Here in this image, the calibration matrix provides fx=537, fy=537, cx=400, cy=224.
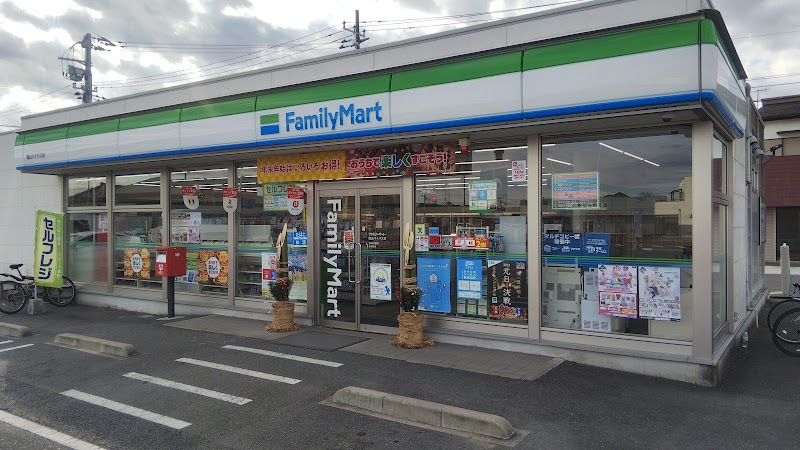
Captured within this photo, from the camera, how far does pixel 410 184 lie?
27.9 ft

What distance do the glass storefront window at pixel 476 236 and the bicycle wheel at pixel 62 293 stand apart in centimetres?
919

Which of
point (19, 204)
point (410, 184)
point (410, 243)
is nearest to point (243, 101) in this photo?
point (410, 184)

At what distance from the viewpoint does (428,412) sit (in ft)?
16.8

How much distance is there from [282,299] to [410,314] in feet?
8.36

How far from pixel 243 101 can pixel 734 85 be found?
7.68 meters

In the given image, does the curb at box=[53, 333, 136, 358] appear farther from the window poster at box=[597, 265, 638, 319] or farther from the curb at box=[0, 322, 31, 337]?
the window poster at box=[597, 265, 638, 319]

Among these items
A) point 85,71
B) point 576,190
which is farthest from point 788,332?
point 85,71

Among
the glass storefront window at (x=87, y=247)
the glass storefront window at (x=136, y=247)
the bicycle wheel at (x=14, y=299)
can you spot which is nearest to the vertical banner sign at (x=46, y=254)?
the bicycle wheel at (x=14, y=299)

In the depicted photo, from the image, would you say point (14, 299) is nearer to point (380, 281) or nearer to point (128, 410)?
point (128, 410)

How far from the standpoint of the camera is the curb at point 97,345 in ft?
25.7

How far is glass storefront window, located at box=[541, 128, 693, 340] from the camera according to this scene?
6621mm

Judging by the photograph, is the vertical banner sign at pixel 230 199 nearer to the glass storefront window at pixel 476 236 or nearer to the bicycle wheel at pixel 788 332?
the glass storefront window at pixel 476 236

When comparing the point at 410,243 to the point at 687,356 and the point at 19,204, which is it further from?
the point at 19,204

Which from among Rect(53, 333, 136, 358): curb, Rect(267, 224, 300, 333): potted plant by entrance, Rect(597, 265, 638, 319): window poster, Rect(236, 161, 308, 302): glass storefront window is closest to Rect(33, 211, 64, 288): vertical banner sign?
Rect(53, 333, 136, 358): curb
